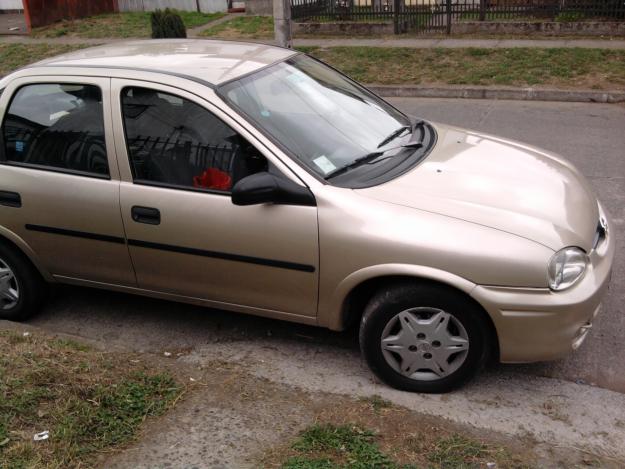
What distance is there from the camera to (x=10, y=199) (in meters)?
4.51

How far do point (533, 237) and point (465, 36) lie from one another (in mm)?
10705

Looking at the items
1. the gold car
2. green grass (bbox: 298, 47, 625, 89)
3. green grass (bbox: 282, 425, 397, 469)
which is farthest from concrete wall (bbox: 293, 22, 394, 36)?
green grass (bbox: 282, 425, 397, 469)

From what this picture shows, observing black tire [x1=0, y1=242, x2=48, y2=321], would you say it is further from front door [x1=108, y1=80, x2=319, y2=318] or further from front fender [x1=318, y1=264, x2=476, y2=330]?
front fender [x1=318, y1=264, x2=476, y2=330]

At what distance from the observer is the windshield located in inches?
159

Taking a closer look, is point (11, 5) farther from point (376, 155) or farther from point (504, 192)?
point (504, 192)

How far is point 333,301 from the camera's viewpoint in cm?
387

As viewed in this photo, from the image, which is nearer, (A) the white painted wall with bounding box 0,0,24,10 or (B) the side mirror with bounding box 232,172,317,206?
(B) the side mirror with bounding box 232,172,317,206

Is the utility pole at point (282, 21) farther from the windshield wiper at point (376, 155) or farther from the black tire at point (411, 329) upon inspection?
the black tire at point (411, 329)

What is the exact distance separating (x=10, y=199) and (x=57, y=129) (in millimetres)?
520

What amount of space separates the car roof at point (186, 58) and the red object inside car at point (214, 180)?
50 centimetres

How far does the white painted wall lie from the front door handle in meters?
18.5

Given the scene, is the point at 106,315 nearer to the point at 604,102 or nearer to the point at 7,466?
the point at 7,466

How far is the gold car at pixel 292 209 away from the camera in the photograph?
11.7 ft

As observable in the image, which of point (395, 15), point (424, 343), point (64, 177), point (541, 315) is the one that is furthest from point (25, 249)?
point (395, 15)
